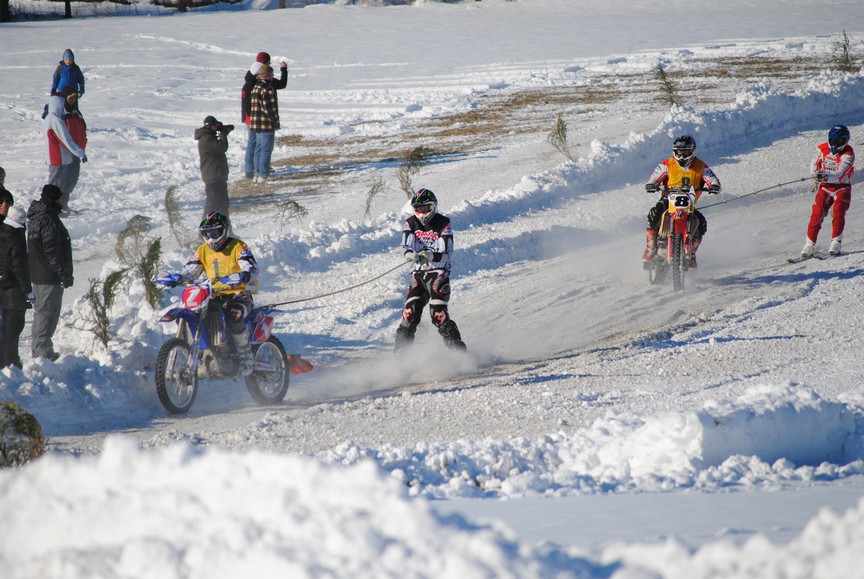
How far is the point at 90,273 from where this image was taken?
1334cm

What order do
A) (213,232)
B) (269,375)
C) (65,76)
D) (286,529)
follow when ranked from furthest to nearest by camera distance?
1. (65,76)
2. (269,375)
3. (213,232)
4. (286,529)

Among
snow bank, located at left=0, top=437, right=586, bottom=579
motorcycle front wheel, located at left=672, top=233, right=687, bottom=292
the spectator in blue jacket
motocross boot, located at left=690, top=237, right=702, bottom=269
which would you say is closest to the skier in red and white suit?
motocross boot, located at left=690, top=237, right=702, bottom=269

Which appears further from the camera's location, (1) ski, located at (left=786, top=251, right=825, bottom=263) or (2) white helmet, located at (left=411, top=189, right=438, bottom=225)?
(1) ski, located at (left=786, top=251, right=825, bottom=263)

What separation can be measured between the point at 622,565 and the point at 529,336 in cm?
806

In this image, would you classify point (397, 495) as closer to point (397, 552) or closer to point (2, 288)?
point (397, 552)

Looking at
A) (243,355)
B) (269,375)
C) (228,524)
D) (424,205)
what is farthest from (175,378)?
(228,524)

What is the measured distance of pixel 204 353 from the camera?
8.79 meters

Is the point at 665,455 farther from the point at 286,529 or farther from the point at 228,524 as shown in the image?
the point at 228,524

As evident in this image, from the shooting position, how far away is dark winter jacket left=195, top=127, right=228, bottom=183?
572 inches

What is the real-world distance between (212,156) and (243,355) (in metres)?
6.54

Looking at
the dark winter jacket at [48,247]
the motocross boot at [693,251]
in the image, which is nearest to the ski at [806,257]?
the motocross boot at [693,251]

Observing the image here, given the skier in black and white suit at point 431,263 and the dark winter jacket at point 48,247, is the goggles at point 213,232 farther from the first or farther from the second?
the skier in black and white suit at point 431,263

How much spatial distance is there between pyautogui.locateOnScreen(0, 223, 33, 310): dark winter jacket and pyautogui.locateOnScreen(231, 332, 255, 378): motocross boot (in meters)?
2.23

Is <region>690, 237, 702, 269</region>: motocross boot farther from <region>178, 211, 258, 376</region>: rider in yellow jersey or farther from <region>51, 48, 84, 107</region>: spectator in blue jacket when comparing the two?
<region>51, 48, 84, 107</region>: spectator in blue jacket
